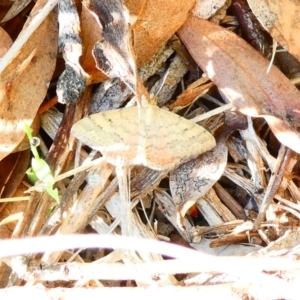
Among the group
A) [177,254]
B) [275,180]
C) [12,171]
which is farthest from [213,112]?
[12,171]

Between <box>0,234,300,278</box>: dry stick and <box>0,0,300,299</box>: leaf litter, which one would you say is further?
<box>0,0,300,299</box>: leaf litter

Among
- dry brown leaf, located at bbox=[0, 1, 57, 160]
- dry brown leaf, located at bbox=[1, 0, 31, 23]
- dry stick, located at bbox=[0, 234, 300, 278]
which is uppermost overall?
dry brown leaf, located at bbox=[1, 0, 31, 23]

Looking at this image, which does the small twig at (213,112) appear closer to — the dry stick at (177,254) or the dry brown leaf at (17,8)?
the dry stick at (177,254)

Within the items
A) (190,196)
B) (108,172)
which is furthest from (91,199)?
(190,196)

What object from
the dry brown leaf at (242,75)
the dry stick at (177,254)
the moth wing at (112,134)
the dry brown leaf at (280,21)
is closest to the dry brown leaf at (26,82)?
the moth wing at (112,134)

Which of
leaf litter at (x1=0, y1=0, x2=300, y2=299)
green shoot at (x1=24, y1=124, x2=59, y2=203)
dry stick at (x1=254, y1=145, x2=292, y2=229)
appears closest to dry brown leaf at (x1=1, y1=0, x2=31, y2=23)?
leaf litter at (x1=0, y1=0, x2=300, y2=299)

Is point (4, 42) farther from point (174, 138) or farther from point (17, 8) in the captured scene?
point (174, 138)

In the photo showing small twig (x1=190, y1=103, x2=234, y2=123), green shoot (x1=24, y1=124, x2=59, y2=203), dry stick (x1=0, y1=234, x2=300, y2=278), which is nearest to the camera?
dry stick (x1=0, y1=234, x2=300, y2=278)

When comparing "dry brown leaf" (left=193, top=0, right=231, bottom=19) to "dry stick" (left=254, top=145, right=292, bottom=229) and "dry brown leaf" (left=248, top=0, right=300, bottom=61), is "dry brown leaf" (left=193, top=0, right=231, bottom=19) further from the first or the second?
"dry stick" (left=254, top=145, right=292, bottom=229)

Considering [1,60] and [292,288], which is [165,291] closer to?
[292,288]
